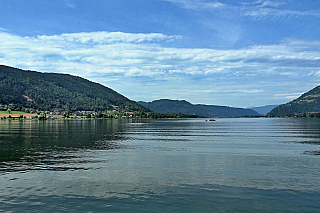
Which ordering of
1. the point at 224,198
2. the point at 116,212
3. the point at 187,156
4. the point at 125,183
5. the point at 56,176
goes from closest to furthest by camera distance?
the point at 116,212 < the point at 224,198 < the point at 125,183 < the point at 56,176 < the point at 187,156

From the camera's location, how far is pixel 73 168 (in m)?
38.8

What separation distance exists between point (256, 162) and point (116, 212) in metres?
29.8

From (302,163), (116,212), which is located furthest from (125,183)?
(302,163)

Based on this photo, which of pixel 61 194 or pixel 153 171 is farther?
pixel 153 171

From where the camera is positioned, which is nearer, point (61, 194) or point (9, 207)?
point (9, 207)

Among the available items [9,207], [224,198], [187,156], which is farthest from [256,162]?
[9,207]

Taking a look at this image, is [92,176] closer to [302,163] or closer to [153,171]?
[153,171]

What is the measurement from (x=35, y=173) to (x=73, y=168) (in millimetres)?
5174

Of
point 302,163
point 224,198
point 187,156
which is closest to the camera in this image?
point 224,198

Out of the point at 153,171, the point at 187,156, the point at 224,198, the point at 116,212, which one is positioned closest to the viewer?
the point at 116,212

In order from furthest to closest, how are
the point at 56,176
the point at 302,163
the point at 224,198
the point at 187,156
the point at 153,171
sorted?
the point at 187,156 → the point at 302,163 → the point at 153,171 → the point at 56,176 → the point at 224,198

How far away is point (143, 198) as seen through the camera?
84.0 ft

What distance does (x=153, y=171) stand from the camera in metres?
37.4

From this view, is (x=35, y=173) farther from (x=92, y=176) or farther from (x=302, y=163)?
(x=302, y=163)
